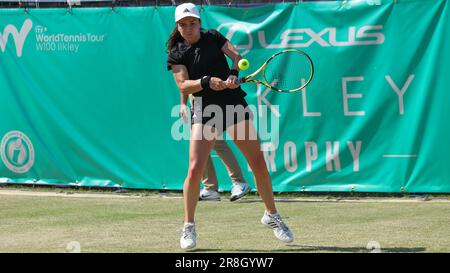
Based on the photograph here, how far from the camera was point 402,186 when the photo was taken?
33.5 ft

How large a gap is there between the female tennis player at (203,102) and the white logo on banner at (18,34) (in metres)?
4.76

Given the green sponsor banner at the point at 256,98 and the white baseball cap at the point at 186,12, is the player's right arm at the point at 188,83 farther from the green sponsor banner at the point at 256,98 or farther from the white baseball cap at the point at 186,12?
the green sponsor banner at the point at 256,98

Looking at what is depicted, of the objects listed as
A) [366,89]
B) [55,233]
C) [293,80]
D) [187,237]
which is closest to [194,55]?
[187,237]

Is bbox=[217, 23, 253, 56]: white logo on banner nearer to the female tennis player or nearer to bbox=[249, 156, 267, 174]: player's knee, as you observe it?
the female tennis player

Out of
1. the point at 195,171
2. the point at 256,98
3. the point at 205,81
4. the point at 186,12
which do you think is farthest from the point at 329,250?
the point at 256,98

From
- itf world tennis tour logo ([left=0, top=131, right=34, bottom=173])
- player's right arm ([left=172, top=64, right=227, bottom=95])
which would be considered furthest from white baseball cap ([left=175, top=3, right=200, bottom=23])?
itf world tennis tour logo ([left=0, top=131, right=34, bottom=173])

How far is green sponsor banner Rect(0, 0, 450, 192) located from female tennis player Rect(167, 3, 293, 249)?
119 inches

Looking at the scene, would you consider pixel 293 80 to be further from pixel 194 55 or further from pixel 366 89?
pixel 194 55

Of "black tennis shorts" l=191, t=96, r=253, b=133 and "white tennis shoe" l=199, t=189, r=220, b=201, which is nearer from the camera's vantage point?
"black tennis shorts" l=191, t=96, r=253, b=133

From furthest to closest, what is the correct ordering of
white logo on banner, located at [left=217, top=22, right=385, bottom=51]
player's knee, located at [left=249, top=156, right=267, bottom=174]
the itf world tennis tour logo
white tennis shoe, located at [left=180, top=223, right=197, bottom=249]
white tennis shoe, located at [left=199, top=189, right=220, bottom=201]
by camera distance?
the itf world tennis tour logo < white tennis shoe, located at [left=199, top=189, right=220, bottom=201] < white logo on banner, located at [left=217, top=22, right=385, bottom=51] < player's knee, located at [left=249, top=156, right=267, bottom=174] < white tennis shoe, located at [left=180, top=223, right=197, bottom=249]

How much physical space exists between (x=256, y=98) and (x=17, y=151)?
331cm

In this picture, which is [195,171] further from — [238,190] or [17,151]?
[17,151]

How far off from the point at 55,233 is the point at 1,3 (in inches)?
202

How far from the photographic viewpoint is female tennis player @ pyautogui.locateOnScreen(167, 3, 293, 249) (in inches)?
278
